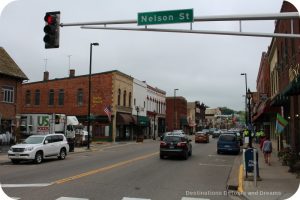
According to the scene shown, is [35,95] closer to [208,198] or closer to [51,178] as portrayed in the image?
[51,178]

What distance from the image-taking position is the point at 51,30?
14.5 meters

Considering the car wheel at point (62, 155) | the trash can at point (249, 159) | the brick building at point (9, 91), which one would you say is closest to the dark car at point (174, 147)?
the car wheel at point (62, 155)

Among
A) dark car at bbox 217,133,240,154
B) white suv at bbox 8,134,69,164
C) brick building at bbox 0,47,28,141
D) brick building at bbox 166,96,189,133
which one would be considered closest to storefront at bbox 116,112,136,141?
brick building at bbox 0,47,28,141

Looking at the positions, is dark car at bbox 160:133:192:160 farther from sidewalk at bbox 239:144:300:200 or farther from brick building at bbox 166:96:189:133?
brick building at bbox 166:96:189:133

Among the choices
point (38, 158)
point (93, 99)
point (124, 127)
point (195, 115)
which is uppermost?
point (195, 115)

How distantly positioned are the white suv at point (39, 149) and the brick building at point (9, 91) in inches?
422

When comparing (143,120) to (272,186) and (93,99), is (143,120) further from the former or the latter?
(272,186)

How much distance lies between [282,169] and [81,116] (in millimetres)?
38542

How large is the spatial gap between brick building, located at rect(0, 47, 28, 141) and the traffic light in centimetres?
2129

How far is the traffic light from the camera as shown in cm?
1441

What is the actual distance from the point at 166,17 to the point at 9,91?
26063 mm

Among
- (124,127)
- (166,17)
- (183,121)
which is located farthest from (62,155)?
(183,121)

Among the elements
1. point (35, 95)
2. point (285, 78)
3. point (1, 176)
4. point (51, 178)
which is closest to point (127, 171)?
point (51, 178)

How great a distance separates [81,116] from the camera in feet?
181
